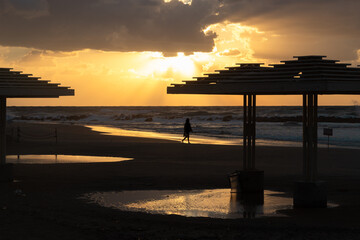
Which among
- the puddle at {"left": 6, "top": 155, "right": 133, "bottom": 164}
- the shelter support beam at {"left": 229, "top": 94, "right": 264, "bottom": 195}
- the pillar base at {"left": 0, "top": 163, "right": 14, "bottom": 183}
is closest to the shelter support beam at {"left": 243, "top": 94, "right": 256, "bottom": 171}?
the shelter support beam at {"left": 229, "top": 94, "right": 264, "bottom": 195}

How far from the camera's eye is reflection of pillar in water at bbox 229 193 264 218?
11.8 meters

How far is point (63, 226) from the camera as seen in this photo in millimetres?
10094

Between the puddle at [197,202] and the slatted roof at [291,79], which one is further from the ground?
the slatted roof at [291,79]

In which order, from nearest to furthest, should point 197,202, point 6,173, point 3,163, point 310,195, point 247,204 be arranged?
point 310,195 < point 247,204 < point 197,202 < point 6,173 < point 3,163

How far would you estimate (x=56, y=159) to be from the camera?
24.5m

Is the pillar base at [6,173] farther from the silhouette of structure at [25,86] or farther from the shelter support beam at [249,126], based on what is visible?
the shelter support beam at [249,126]

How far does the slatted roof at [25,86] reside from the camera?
1472 centimetres

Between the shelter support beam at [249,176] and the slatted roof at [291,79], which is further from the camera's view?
the shelter support beam at [249,176]

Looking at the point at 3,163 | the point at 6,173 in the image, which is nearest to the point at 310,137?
the point at 6,173

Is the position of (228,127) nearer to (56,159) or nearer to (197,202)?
(56,159)

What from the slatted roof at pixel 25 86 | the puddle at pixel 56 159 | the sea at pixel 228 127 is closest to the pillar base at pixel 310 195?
the slatted roof at pixel 25 86

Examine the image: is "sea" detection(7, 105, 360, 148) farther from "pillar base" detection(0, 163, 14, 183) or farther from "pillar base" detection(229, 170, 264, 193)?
"pillar base" detection(0, 163, 14, 183)

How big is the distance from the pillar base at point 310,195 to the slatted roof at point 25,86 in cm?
712

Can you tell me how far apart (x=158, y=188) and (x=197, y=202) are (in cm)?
271
